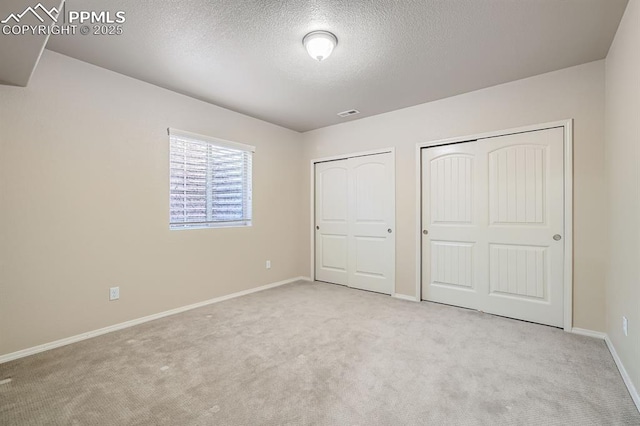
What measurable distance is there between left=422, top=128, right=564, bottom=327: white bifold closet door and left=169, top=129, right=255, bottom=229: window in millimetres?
2483

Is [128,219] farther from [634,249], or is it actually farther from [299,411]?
[634,249]

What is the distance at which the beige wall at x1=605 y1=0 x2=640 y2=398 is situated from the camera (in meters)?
1.81

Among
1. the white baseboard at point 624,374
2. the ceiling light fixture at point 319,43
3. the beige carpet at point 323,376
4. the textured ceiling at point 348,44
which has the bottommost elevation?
the beige carpet at point 323,376

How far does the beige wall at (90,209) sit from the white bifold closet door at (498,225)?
2.79 meters

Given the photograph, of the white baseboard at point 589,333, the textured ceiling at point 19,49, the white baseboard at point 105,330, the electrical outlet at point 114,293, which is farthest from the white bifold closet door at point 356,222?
the textured ceiling at point 19,49

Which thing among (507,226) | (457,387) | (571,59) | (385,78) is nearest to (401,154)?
(385,78)

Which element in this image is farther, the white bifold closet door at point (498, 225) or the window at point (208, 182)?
the window at point (208, 182)

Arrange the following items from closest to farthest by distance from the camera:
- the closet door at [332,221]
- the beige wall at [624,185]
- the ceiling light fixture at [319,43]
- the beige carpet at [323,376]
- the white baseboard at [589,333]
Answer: the beige carpet at [323,376] → the beige wall at [624,185] → the ceiling light fixture at [319,43] → the white baseboard at [589,333] → the closet door at [332,221]

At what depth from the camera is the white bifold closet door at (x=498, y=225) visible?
2.96 metres

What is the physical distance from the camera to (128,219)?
301 cm

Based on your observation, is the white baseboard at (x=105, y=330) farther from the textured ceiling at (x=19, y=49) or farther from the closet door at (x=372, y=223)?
the textured ceiling at (x=19, y=49)

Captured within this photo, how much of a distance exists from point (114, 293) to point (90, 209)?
843 millimetres

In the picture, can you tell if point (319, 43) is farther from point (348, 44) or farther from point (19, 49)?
point (19, 49)

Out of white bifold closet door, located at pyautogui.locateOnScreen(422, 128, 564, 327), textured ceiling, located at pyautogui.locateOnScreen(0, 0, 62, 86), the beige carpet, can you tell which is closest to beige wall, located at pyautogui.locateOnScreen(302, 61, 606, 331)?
white bifold closet door, located at pyautogui.locateOnScreen(422, 128, 564, 327)
